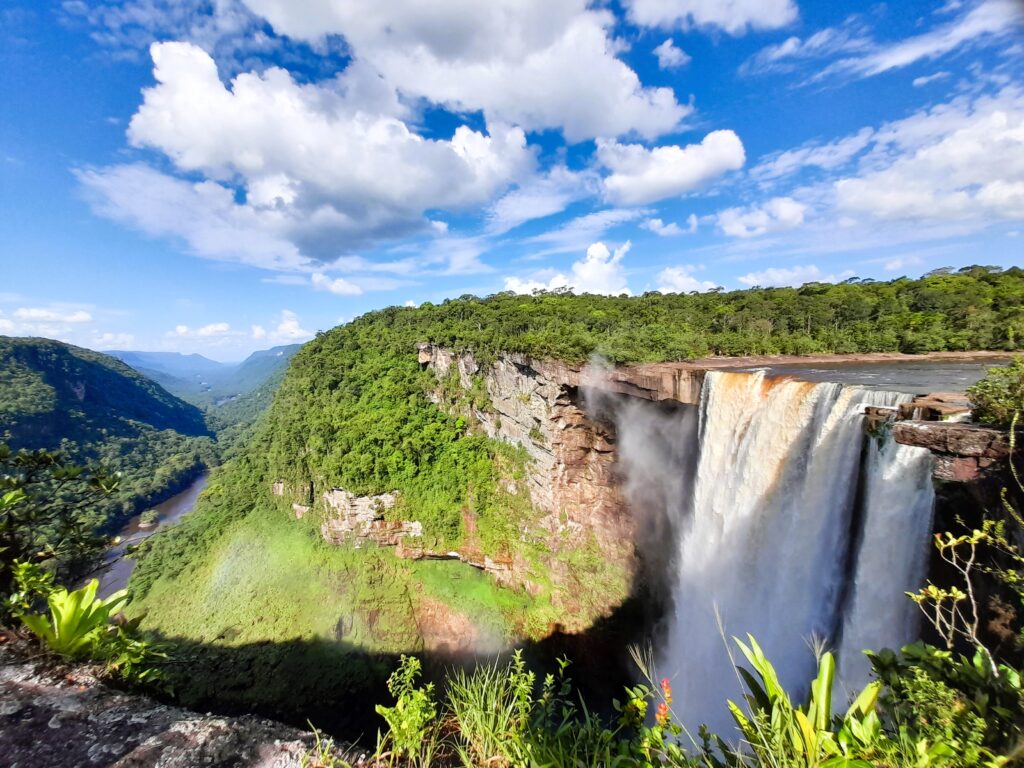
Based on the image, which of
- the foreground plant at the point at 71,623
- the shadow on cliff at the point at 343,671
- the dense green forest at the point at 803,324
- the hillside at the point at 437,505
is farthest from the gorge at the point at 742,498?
the foreground plant at the point at 71,623

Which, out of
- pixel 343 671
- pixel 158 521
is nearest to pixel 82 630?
pixel 343 671

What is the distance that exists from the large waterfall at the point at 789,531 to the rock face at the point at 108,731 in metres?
6.72

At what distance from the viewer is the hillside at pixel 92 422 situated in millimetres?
47094

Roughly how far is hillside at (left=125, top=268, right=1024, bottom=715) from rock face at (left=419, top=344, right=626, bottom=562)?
0.15 m

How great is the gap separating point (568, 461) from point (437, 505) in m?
8.17

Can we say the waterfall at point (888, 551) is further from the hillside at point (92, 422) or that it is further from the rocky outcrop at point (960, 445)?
the hillside at point (92, 422)

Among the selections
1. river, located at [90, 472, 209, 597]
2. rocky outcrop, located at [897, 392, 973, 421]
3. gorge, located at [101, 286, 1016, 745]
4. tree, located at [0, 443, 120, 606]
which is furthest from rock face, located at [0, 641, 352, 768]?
river, located at [90, 472, 209, 597]

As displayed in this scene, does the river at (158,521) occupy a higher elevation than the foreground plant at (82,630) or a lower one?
lower

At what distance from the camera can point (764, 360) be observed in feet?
52.7

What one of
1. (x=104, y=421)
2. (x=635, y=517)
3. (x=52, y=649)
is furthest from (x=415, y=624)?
(x=104, y=421)

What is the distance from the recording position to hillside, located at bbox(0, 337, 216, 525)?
47.1 metres

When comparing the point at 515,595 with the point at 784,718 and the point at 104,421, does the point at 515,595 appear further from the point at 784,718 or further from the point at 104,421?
Answer: the point at 104,421

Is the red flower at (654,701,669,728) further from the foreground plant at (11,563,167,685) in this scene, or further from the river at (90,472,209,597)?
the river at (90,472,209,597)

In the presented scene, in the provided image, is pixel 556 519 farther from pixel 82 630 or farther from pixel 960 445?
pixel 82 630
